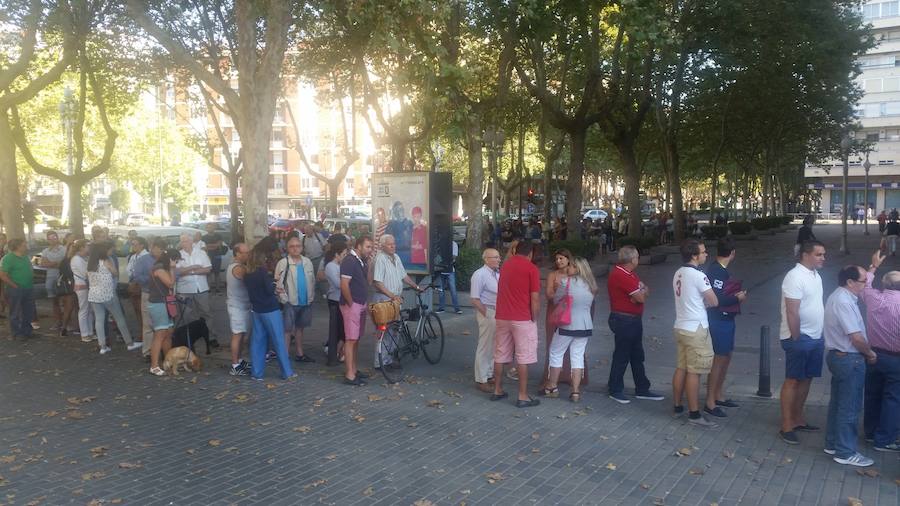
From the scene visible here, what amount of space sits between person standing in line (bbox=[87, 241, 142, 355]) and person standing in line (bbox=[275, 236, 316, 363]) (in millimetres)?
2839

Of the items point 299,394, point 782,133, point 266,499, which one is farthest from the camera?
point 782,133

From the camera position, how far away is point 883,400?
624 centimetres

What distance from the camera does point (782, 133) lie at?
1575 inches

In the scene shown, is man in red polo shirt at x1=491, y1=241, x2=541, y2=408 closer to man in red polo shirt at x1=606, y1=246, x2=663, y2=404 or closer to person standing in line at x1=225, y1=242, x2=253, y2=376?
man in red polo shirt at x1=606, y1=246, x2=663, y2=404

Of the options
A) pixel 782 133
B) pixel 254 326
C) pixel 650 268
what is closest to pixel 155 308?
pixel 254 326

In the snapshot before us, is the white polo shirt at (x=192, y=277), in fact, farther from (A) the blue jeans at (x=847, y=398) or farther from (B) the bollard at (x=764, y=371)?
(A) the blue jeans at (x=847, y=398)

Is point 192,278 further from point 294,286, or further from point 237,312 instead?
point 294,286

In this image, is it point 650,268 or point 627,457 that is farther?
point 650,268

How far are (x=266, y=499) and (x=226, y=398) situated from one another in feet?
10.0

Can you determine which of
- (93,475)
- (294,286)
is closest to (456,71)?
(294,286)

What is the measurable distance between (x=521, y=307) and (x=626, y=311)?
1.07 metres

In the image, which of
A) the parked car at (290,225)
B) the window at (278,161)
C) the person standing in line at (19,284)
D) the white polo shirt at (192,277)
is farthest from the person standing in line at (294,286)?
the window at (278,161)

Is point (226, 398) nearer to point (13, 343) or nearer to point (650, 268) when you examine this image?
point (13, 343)

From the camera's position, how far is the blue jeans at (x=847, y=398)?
601cm
